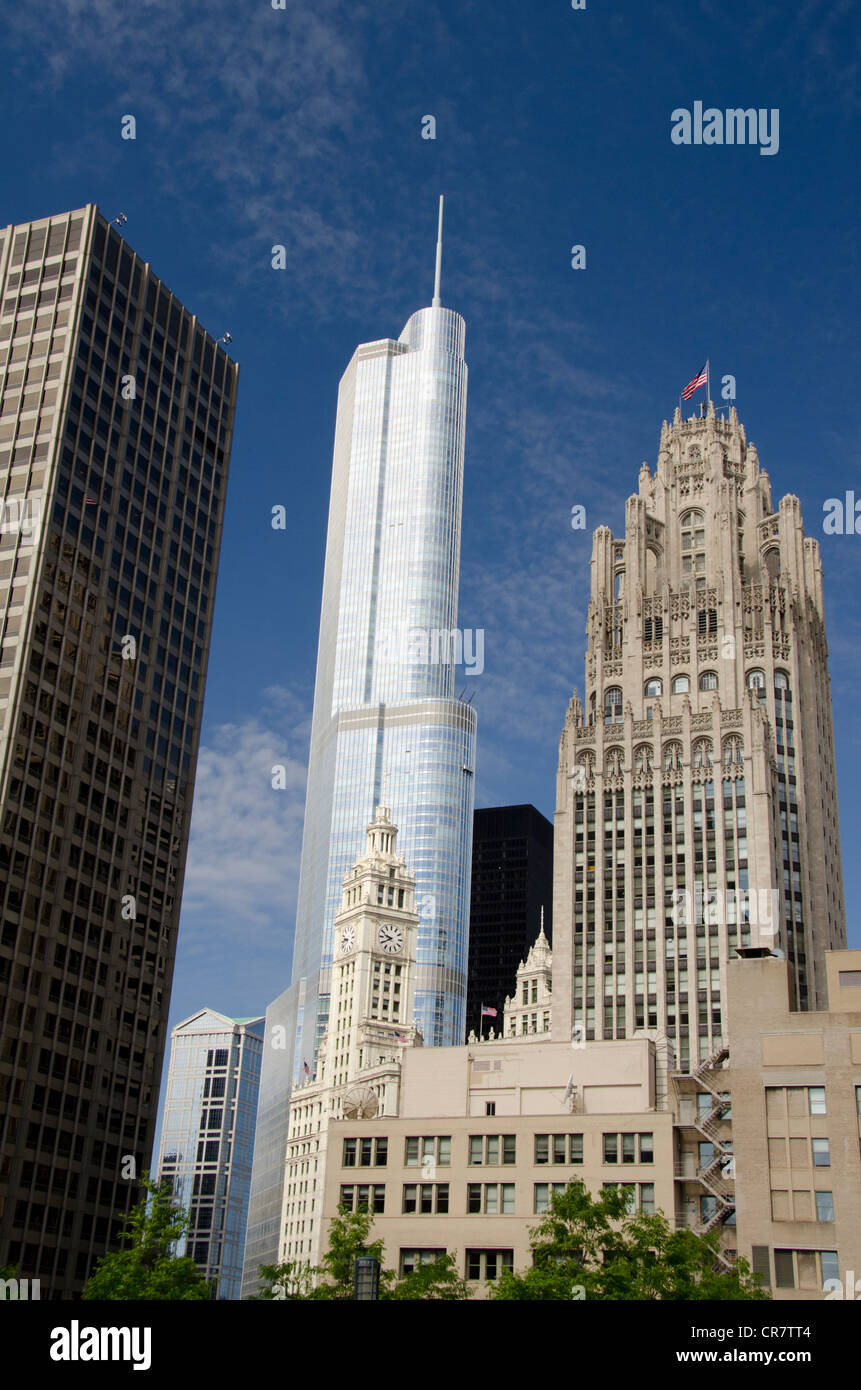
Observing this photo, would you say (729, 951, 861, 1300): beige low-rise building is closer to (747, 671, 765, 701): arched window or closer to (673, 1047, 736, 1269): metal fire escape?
(673, 1047, 736, 1269): metal fire escape

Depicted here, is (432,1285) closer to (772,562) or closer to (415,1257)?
(415,1257)

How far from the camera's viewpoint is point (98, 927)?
119m

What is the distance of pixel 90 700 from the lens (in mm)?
122312

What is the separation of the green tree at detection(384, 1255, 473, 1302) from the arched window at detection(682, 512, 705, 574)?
Result: 107 metres

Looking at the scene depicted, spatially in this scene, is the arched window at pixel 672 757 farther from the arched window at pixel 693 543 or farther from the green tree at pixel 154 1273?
the green tree at pixel 154 1273

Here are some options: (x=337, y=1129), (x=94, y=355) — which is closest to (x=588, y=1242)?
(x=337, y=1129)

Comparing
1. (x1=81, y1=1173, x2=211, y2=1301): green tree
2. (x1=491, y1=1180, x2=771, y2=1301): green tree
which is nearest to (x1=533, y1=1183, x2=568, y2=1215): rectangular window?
(x1=491, y1=1180, x2=771, y2=1301): green tree

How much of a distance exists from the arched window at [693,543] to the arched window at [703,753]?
2494cm

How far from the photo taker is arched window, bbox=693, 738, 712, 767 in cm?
14312

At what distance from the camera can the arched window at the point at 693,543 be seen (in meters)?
163

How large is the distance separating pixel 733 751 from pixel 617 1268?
91569mm

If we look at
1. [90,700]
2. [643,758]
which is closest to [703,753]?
[643,758]

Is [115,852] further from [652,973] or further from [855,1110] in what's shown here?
[855,1110]
